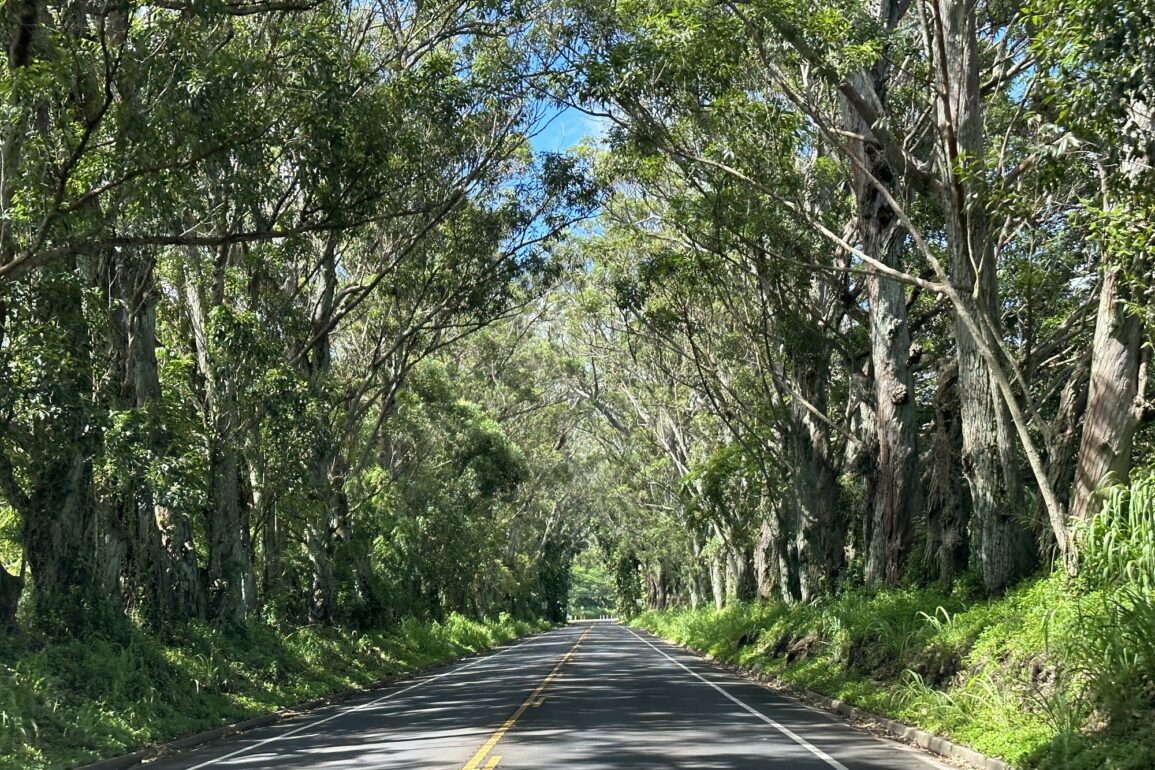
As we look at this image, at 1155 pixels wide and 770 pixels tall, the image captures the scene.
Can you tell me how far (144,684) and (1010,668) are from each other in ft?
36.6

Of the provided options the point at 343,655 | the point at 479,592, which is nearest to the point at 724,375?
the point at 343,655

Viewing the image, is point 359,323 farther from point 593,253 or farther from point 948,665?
point 948,665

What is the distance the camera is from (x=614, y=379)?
4122 centimetres

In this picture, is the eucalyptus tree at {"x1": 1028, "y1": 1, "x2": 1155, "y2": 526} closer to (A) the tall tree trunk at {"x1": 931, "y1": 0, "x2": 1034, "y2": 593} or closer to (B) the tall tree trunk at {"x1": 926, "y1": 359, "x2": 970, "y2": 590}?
(A) the tall tree trunk at {"x1": 931, "y1": 0, "x2": 1034, "y2": 593}

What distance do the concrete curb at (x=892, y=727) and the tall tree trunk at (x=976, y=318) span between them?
2.62 m

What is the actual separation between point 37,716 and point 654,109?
494 inches

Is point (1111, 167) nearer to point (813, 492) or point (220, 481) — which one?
point (813, 492)

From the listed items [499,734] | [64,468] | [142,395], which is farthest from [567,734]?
[142,395]

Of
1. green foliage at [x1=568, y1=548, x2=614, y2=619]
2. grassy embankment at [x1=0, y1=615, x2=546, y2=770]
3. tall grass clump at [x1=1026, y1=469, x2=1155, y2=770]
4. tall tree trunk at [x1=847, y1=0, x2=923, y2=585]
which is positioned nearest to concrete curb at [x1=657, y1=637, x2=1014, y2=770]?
tall grass clump at [x1=1026, y1=469, x2=1155, y2=770]

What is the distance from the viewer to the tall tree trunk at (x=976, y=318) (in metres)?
13.6

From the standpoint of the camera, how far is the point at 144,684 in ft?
49.5

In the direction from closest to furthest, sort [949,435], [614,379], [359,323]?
1. [949,435]
2. [359,323]
3. [614,379]

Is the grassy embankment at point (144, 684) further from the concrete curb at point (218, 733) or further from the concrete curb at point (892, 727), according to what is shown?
the concrete curb at point (892, 727)

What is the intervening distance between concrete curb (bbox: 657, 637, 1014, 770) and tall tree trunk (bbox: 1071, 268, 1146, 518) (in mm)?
3285
